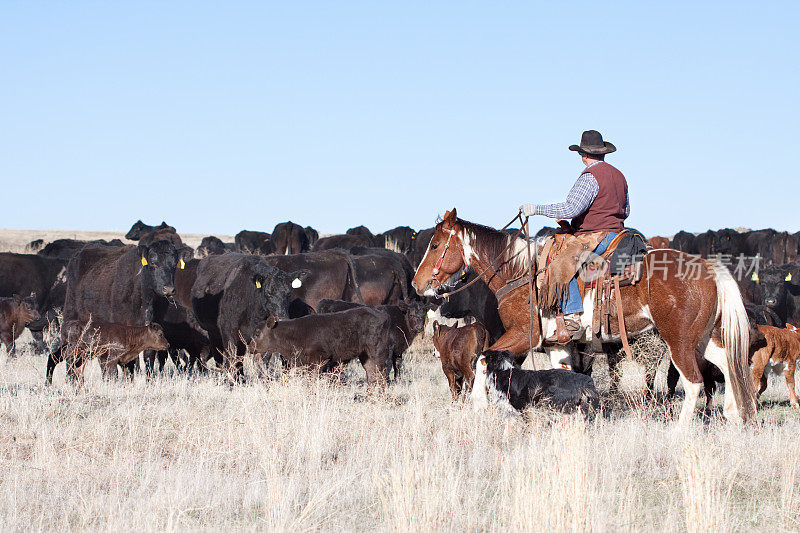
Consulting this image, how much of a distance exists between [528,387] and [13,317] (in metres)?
10.6

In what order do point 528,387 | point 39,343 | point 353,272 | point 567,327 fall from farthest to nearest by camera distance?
point 353,272 → point 39,343 → point 567,327 → point 528,387

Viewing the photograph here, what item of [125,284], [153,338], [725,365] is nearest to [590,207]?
[725,365]

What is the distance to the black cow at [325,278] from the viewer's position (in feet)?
51.7

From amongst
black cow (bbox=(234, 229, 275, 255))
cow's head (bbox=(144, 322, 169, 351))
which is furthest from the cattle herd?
black cow (bbox=(234, 229, 275, 255))

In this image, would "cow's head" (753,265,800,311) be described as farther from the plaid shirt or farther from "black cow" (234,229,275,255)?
"black cow" (234,229,275,255)

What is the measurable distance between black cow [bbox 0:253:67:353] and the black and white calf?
13.6 m

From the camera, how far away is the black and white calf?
23.9 feet

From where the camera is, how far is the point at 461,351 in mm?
9359

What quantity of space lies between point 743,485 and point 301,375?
534 centimetres

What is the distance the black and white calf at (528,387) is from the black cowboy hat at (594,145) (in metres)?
2.16

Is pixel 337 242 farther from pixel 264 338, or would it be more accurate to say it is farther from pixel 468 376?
pixel 468 376

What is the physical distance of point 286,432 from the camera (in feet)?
22.5

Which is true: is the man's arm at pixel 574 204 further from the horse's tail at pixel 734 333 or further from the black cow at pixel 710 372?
the black cow at pixel 710 372

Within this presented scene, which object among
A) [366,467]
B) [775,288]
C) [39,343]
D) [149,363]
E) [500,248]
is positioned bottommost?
[39,343]
